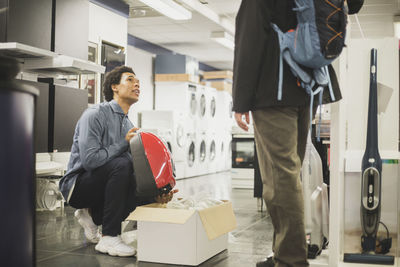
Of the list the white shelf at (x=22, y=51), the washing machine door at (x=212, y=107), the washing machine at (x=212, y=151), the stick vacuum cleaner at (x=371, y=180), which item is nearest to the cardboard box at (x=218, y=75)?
the washing machine door at (x=212, y=107)

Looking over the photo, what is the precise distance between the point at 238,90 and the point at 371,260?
1.04 meters

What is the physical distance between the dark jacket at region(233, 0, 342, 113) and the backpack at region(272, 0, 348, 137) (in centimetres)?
3

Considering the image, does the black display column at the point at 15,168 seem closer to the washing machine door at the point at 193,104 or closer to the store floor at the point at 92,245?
the store floor at the point at 92,245

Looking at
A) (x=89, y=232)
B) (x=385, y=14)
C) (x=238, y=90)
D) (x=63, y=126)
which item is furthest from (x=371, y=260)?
(x=385, y=14)

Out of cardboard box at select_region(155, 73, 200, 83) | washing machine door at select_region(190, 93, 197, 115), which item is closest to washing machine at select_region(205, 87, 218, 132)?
washing machine door at select_region(190, 93, 197, 115)

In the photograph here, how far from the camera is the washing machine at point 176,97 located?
9000 millimetres

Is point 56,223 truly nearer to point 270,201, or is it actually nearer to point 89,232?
point 89,232

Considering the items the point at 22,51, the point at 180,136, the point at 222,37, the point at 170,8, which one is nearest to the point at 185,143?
the point at 180,136

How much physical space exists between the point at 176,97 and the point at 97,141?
6.37 meters

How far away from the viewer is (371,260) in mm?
2129

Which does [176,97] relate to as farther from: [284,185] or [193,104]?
[284,185]

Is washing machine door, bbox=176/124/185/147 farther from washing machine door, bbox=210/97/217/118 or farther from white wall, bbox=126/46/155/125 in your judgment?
washing machine door, bbox=210/97/217/118

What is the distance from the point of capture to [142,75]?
886 cm

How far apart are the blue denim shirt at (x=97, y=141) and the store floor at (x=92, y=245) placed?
33 cm
